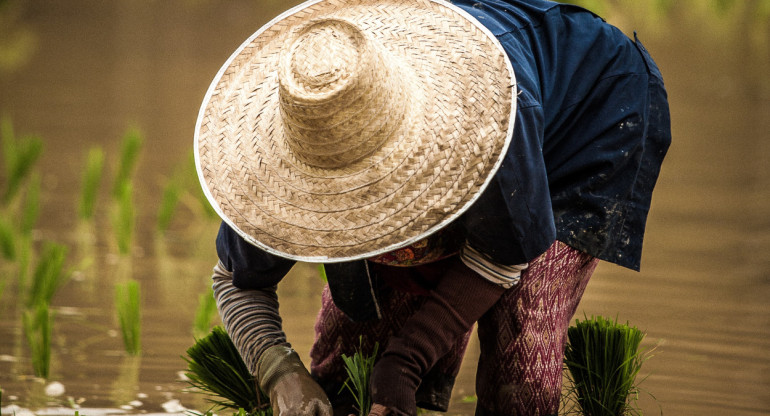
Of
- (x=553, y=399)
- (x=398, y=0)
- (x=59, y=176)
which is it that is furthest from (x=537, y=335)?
(x=59, y=176)

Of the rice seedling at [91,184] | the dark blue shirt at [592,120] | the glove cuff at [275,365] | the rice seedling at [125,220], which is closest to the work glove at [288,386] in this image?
the glove cuff at [275,365]

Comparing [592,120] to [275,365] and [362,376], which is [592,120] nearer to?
[362,376]

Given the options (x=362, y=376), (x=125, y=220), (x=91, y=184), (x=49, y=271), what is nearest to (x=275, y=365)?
(x=362, y=376)

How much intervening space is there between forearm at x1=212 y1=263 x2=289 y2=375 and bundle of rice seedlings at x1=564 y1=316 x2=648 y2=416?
2.22 feet

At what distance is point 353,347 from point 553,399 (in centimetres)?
48

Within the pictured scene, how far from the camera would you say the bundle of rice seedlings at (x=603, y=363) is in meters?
2.14

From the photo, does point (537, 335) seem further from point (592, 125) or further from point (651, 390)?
point (651, 390)

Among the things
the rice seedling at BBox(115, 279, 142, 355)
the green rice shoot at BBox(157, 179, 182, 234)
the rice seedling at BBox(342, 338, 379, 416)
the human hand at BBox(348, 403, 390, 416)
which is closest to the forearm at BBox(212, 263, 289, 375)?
the rice seedling at BBox(342, 338, 379, 416)

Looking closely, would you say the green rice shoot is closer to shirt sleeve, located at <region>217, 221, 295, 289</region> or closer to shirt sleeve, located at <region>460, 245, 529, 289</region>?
shirt sleeve, located at <region>217, 221, 295, 289</region>

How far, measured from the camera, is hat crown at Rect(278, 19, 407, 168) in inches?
58.9

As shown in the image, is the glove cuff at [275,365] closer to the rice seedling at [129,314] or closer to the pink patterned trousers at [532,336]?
the pink patterned trousers at [532,336]

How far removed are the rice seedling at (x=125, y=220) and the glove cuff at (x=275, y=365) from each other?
1944 mm

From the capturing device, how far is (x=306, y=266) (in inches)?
156

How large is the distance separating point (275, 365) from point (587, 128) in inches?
29.5
